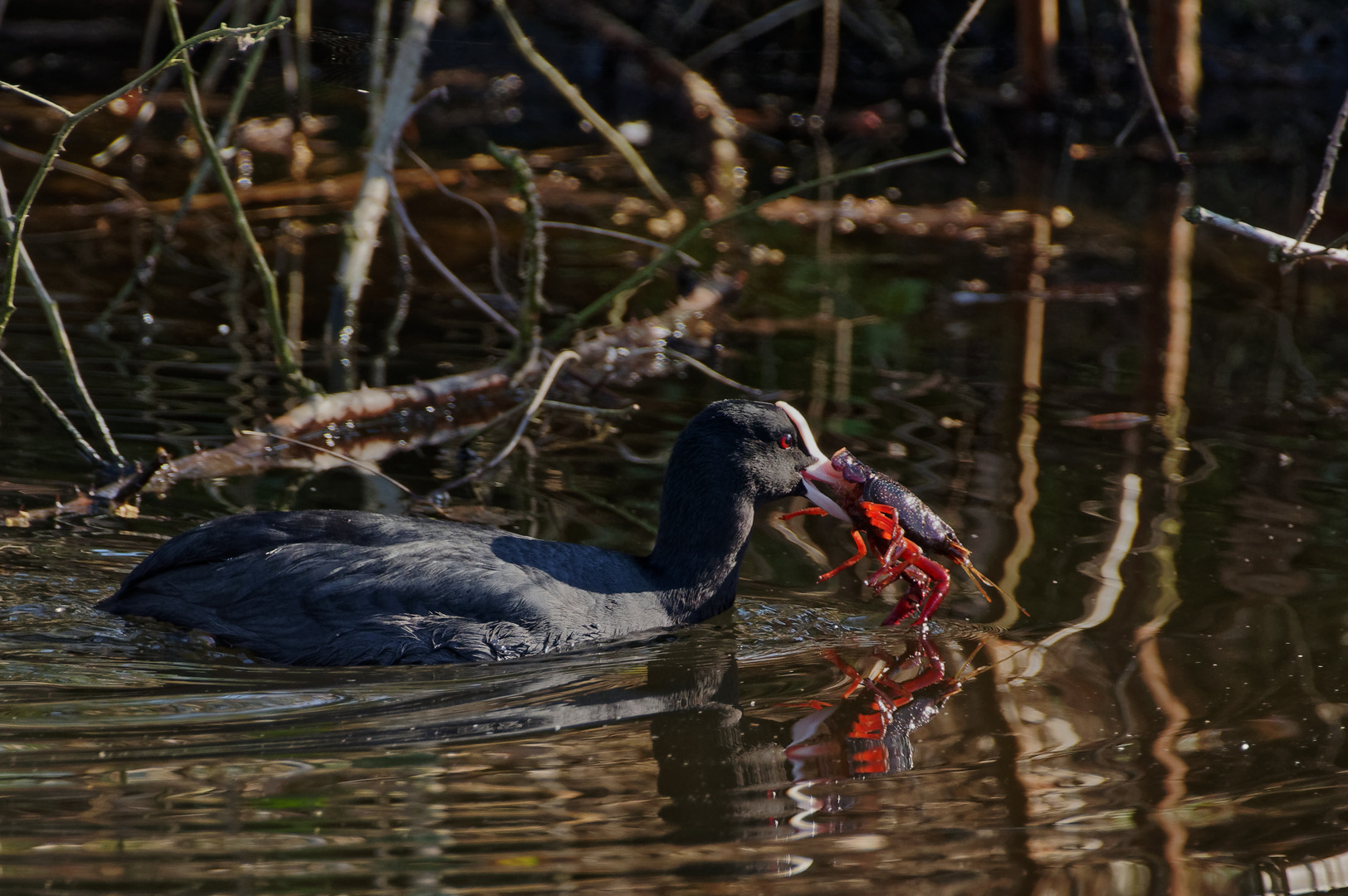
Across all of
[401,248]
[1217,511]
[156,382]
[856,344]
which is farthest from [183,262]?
[1217,511]

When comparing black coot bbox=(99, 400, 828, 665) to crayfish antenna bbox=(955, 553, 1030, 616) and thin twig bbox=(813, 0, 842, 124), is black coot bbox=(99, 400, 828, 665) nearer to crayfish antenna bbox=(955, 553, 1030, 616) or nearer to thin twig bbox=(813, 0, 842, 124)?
crayfish antenna bbox=(955, 553, 1030, 616)

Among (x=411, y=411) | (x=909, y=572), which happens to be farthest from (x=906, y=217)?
(x=909, y=572)

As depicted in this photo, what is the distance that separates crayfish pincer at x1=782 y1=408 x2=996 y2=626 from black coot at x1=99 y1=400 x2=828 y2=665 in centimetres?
9

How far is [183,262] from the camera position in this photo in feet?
26.9

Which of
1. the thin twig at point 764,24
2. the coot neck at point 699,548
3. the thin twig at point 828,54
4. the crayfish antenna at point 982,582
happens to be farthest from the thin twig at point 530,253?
the thin twig at point 764,24

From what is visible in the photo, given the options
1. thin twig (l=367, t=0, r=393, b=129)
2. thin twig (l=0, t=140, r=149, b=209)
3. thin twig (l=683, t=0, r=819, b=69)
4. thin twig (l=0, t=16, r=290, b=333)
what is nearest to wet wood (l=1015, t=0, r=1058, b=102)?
thin twig (l=683, t=0, r=819, b=69)

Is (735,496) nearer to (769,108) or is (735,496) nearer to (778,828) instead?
(778,828)

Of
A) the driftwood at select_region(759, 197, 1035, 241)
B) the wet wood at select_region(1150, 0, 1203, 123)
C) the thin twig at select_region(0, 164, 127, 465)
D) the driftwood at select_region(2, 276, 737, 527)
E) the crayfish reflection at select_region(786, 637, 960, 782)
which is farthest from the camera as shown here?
the wet wood at select_region(1150, 0, 1203, 123)

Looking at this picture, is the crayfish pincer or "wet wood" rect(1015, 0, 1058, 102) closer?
the crayfish pincer

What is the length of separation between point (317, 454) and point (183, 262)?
10.2ft

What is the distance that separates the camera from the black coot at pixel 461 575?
389cm

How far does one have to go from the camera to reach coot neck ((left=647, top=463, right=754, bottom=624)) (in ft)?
14.1

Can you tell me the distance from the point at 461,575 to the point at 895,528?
1.24m

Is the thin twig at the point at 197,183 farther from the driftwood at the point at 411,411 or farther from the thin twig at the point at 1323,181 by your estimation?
the thin twig at the point at 1323,181
